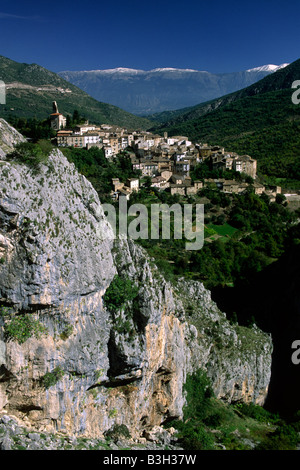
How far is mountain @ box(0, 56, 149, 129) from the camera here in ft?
341

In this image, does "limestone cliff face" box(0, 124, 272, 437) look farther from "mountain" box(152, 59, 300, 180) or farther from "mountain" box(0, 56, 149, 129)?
"mountain" box(0, 56, 149, 129)

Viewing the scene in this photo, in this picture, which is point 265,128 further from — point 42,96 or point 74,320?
point 74,320

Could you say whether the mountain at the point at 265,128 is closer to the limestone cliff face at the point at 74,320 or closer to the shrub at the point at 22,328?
the limestone cliff face at the point at 74,320

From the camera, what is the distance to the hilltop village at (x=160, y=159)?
49.7 m

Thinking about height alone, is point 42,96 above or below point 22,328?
above

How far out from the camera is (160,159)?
56.7m

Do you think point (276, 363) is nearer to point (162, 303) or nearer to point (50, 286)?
point (162, 303)

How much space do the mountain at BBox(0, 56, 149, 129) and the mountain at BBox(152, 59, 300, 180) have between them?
31.8m

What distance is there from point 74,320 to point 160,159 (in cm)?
4607

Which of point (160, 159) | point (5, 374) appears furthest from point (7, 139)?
point (160, 159)

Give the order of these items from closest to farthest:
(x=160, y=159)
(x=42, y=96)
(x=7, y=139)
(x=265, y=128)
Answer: (x=7, y=139) < (x=160, y=159) < (x=265, y=128) < (x=42, y=96)

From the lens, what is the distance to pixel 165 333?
56.4ft

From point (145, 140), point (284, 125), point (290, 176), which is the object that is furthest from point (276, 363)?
point (284, 125)

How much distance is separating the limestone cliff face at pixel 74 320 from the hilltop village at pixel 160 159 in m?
28.3
